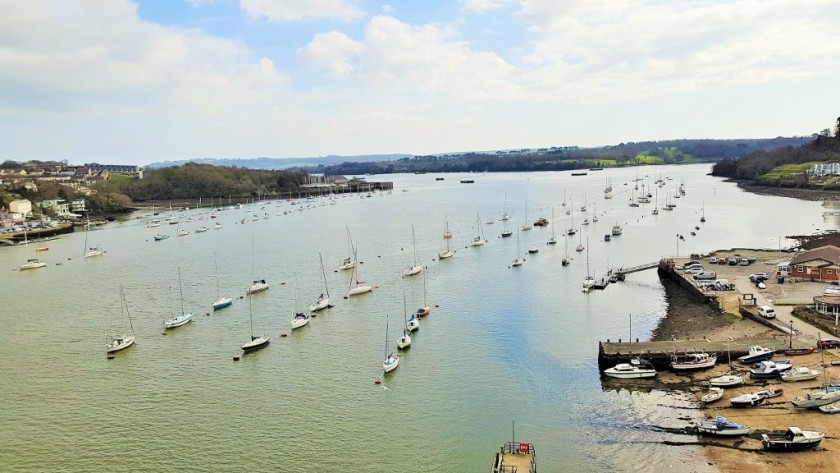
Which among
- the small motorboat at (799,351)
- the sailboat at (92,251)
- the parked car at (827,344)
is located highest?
the sailboat at (92,251)

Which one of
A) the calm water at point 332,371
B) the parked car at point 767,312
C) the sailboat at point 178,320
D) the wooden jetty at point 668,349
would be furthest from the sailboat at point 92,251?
the parked car at point 767,312

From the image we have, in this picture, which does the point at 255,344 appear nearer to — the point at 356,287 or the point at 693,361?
the point at 356,287

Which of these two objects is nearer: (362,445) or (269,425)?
(362,445)

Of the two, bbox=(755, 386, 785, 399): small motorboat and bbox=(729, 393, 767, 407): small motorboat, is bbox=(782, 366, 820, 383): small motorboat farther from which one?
bbox=(729, 393, 767, 407): small motorboat

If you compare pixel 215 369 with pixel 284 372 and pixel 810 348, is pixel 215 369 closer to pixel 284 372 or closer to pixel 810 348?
pixel 284 372

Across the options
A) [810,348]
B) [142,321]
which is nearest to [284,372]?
[142,321]

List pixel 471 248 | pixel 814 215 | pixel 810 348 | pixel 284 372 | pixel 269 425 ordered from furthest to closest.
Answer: pixel 814 215 → pixel 471 248 → pixel 284 372 → pixel 810 348 → pixel 269 425

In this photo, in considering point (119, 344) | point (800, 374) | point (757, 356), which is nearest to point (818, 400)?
point (800, 374)

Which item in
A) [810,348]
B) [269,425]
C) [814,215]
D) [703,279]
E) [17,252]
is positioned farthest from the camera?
[814,215]

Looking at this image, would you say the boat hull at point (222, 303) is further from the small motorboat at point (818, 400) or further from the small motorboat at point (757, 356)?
the small motorboat at point (818, 400)
